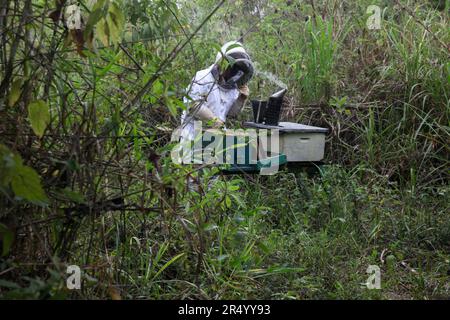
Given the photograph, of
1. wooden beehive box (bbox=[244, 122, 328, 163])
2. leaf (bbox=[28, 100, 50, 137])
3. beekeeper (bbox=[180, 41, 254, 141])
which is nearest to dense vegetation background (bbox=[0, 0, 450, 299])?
leaf (bbox=[28, 100, 50, 137])

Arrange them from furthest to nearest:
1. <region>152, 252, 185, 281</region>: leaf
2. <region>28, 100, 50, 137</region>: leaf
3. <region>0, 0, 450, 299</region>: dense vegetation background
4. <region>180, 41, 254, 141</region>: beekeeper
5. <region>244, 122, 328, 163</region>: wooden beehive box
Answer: <region>180, 41, 254, 141</region>: beekeeper → <region>244, 122, 328, 163</region>: wooden beehive box → <region>152, 252, 185, 281</region>: leaf → <region>0, 0, 450, 299</region>: dense vegetation background → <region>28, 100, 50, 137</region>: leaf

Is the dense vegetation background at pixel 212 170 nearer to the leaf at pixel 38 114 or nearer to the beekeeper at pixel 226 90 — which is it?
the leaf at pixel 38 114

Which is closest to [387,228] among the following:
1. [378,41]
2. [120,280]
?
[120,280]

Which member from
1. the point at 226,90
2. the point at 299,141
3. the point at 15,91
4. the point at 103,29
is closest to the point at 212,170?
the point at 103,29

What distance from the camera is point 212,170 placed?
4.24 metres

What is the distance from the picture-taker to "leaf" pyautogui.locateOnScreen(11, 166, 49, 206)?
91.3 inches

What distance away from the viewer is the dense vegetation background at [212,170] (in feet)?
9.98

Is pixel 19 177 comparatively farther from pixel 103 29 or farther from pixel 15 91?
pixel 103 29

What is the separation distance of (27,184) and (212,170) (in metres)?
1.99

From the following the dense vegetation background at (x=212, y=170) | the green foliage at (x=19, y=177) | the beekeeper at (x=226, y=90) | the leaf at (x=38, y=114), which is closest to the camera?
the green foliage at (x=19, y=177)

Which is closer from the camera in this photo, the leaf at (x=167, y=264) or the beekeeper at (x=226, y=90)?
the leaf at (x=167, y=264)

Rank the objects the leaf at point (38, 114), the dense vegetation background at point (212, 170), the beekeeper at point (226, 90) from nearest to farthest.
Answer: the leaf at point (38, 114), the dense vegetation background at point (212, 170), the beekeeper at point (226, 90)

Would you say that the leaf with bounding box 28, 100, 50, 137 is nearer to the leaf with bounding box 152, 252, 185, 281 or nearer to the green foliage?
the green foliage

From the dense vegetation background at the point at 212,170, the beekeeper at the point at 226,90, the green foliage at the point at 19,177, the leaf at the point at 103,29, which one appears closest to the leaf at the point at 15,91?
the dense vegetation background at the point at 212,170
